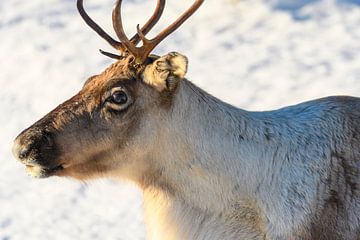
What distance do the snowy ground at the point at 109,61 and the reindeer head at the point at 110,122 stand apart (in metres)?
1.91

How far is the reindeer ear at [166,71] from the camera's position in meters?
3.99

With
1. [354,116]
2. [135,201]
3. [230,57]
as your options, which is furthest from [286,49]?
[354,116]

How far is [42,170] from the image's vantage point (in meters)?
4.05

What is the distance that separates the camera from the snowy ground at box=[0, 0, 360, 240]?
20.5 ft

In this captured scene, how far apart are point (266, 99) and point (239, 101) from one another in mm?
227

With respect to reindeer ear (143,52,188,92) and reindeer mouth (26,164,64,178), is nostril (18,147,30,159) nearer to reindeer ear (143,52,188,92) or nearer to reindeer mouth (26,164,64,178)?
reindeer mouth (26,164,64,178)

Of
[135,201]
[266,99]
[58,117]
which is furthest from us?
[266,99]

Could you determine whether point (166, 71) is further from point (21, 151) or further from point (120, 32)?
point (21, 151)

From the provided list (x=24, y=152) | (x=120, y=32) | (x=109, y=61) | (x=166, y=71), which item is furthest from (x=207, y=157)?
(x=109, y=61)

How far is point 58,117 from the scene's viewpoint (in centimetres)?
410

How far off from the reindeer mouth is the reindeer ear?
23.9 inches

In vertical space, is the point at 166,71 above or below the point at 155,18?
below

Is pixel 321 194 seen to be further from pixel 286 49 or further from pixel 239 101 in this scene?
pixel 286 49

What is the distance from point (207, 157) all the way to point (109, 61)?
373cm
